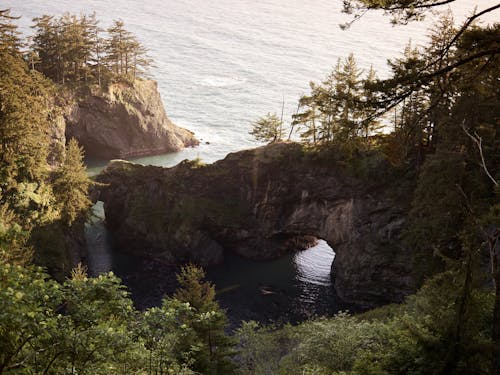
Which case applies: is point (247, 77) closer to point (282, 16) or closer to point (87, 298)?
point (282, 16)

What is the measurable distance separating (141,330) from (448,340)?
8.76 m

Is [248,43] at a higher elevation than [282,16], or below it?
below

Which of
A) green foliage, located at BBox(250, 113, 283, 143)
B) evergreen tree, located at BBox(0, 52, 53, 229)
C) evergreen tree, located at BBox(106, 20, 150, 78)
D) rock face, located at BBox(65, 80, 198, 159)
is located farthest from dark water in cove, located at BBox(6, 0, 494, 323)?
green foliage, located at BBox(250, 113, 283, 143)

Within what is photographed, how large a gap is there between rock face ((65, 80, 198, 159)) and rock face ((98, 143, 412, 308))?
2598cm

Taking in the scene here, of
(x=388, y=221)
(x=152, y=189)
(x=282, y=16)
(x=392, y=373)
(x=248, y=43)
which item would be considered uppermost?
(x=282, y=16)

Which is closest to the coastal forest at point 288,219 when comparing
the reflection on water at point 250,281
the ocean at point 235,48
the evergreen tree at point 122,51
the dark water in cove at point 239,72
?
the evergreen tree at point 122,51

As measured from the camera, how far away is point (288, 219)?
194 ft

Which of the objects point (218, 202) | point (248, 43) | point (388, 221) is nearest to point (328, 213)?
point (388, 221)

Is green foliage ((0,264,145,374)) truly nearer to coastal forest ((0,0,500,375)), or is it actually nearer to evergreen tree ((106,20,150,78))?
coastal forest ((0,0,500,375))

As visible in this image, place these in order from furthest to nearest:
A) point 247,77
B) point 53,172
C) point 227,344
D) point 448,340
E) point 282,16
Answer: point 282,16
point 247,77
point 53,172
point 227,344
point 448,340

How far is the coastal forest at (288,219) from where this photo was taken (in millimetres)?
12977

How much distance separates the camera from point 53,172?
170 feet

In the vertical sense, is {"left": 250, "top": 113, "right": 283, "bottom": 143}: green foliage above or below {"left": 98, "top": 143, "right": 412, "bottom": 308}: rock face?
above

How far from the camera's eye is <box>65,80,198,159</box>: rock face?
85.6 m
